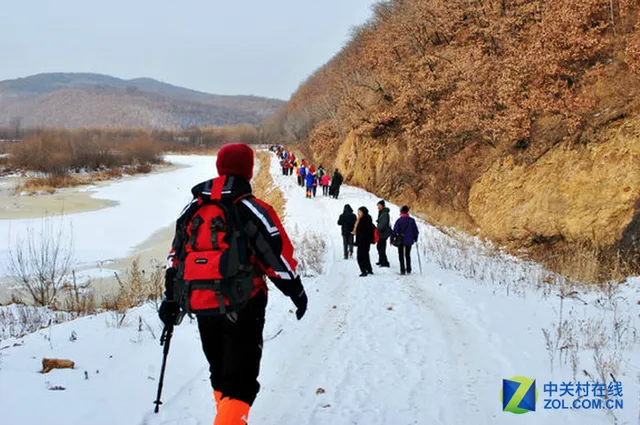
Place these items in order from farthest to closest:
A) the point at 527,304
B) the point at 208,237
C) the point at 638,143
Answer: the point at 638,143, the point at 527,304, the point at 208,237

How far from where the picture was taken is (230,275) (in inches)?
111

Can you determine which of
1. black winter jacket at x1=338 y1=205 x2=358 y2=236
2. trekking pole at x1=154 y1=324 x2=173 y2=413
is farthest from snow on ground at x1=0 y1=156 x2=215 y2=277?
trekking pole at x1=154 y1=324 x2=173 y2=413

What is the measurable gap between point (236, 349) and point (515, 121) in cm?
1656

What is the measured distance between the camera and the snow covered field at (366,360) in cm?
372

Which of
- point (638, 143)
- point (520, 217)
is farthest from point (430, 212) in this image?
point (638, 143)

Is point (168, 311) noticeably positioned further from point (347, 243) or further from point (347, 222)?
point (347, 243)

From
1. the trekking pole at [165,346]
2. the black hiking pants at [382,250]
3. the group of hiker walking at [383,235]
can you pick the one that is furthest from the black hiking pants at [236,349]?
the black hiking pants at [382,250]

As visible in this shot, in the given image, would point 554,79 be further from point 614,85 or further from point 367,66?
point 367,66

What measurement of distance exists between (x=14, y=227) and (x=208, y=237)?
27.8 meters

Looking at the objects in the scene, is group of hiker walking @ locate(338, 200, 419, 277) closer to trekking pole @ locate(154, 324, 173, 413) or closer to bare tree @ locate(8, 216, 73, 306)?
bare tree @ locate(8, 216, 73, 306)

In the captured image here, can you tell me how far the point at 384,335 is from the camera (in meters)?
5.88

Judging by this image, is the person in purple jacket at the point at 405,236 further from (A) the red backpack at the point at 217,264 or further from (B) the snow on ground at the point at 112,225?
(B) the snow on ground at the point at 112,225
